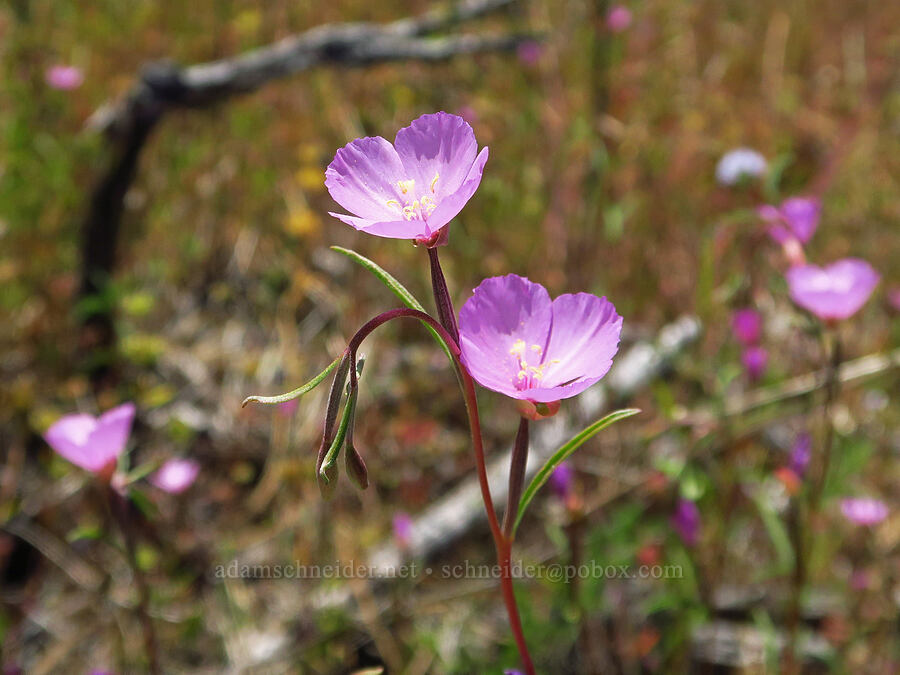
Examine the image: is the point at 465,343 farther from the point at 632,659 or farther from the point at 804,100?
the point at 804,100

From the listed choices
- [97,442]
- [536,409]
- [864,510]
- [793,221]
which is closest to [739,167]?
[793,221]

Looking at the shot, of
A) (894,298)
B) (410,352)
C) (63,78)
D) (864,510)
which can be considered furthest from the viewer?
(63,78)

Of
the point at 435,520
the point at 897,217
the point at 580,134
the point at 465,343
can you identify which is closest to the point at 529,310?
the point at 465,343

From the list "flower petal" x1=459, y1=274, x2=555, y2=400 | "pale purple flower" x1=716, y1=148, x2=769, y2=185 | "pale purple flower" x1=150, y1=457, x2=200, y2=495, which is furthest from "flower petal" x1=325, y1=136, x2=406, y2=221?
"pale purple flower" x1=716, y1=148, x2=769, y2=185

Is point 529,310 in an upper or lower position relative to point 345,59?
lower

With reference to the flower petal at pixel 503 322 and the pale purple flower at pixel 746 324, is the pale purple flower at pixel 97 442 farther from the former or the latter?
the pale purple flower at pixel 746 324

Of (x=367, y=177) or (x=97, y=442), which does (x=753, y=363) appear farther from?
(x=97, y=442)
